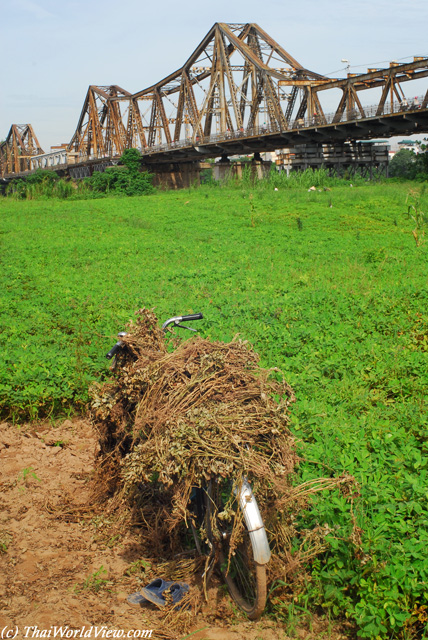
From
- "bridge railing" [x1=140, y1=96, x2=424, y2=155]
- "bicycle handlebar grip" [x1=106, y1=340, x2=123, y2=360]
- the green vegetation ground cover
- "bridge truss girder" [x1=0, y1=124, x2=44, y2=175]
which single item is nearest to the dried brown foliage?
"bicycle handlebar grip" [x1=106, y1=340, x2=123, y2=360]

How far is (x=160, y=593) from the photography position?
276 centimetres

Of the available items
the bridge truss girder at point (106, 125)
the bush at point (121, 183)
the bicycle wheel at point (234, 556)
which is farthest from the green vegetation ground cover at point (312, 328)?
the bridge truss girder at point (106, 125)

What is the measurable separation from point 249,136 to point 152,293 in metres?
24.6

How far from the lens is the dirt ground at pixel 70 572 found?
2615mm

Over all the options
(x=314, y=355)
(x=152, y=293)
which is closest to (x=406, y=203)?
(x=152, y=293)

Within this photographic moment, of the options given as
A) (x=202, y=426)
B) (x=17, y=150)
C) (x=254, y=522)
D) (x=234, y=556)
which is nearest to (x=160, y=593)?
(x=234, y=556)

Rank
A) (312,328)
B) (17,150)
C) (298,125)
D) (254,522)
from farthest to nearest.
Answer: (17,150) < (298,125) < (312,328) < (254,522)

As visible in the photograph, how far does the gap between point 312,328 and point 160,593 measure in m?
3.85

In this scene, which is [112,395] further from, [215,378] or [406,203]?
[406,203]

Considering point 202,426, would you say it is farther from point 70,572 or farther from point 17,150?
point 17,150

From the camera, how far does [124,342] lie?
3309 millimetres

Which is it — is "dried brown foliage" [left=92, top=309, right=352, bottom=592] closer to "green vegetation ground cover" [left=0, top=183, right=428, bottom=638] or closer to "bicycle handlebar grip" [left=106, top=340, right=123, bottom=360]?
"bicycle handlebar grip" [left=106, top=340, right=123, bottom=360]

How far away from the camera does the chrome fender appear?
2.36 meters

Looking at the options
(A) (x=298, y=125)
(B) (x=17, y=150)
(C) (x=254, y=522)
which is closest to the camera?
(C) (x=254, y=522)
